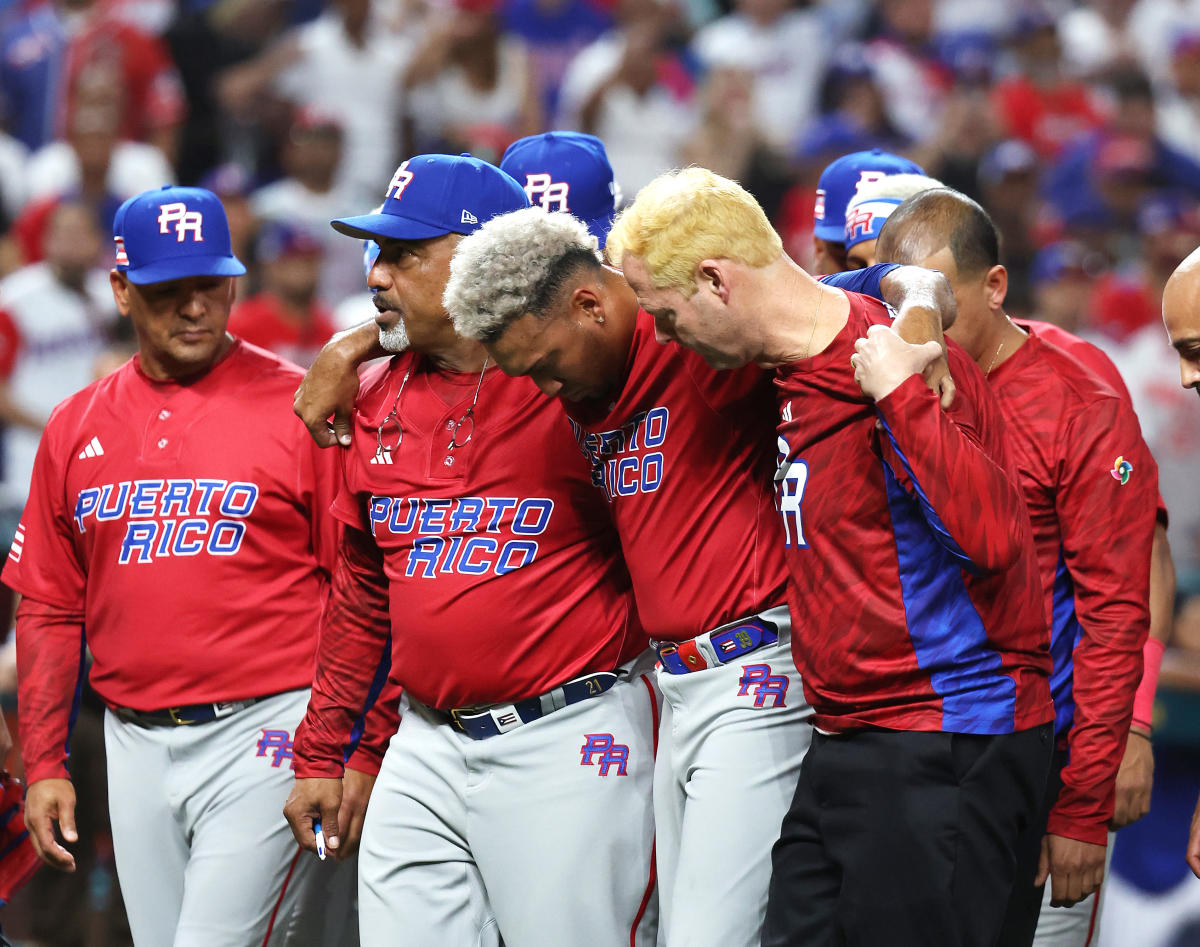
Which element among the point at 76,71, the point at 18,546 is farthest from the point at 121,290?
the point at 76,71

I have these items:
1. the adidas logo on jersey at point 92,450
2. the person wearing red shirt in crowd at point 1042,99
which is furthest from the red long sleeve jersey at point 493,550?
the person wearing red shirt in crowd at point 1042,99

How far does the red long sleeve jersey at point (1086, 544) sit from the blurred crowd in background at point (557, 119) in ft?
13.5

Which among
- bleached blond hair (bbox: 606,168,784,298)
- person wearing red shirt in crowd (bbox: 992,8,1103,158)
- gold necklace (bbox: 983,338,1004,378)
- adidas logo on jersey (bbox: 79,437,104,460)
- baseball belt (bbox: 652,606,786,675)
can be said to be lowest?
baseball belt (bbox: 652,606,786,675)

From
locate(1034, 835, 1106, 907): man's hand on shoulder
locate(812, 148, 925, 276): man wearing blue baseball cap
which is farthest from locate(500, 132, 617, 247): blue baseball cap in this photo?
locate(1034, 835, 1106, 907): man's hand on shoulder

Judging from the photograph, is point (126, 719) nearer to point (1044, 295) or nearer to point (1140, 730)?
point (1140, 730)

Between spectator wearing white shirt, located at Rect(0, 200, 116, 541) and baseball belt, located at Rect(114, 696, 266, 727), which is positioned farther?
spectator wearing white shirt, located at Rect(0, 200, 116, 541)

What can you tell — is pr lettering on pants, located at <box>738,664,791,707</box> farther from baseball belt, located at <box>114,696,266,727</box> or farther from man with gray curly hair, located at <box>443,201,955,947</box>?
baseball belt, located at <box>114,696,266,727</box>

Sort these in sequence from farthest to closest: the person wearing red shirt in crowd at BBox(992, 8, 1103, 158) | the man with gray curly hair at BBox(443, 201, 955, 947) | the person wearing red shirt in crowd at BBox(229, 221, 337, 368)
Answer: the person wearing red shirt in crowd at BBox(992, 8, 1103, 158) → the person wearing red shirt in crowd at BBox(229, 221, 337, 368) → the man with gray curly hair at BBox(443, 201, 955, 947)

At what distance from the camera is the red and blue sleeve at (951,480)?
8.13ft

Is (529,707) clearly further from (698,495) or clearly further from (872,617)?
(872,617)

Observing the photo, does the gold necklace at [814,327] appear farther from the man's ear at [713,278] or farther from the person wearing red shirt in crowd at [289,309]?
the person wearing red shirt in crowd at [289,309]

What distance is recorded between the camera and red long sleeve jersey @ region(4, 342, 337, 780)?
12.7 feet

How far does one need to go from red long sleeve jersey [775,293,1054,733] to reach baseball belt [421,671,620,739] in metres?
0.63

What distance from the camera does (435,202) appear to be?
331 centimetres
